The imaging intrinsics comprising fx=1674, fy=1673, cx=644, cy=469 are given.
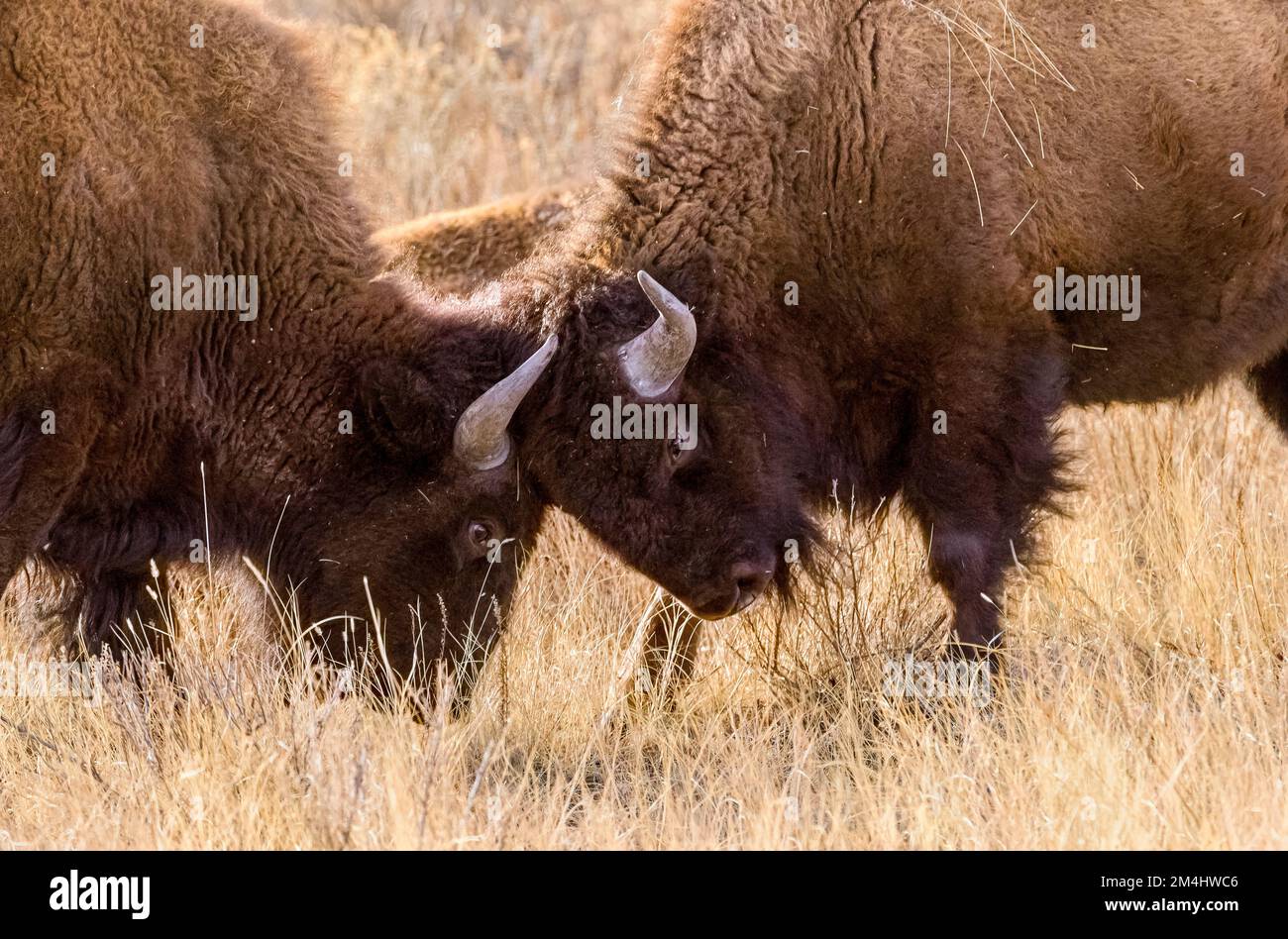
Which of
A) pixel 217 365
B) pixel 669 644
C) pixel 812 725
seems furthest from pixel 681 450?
pixel 217 365

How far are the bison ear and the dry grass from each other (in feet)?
2.54

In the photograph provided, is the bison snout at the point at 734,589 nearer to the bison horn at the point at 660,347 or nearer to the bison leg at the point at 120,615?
the bison horn at the point at 660,347

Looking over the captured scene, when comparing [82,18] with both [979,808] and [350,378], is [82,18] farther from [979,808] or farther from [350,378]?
[979,808]

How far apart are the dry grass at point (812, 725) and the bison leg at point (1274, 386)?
31 centimetres

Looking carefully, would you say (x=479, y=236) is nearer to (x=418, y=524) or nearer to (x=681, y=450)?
(x=418, y=524)

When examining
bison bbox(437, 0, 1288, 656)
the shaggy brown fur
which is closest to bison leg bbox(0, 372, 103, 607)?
bison bbox(437, 0, 1288, 656)

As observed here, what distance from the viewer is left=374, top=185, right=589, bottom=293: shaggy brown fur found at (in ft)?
24.2

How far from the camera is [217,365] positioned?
5.50m

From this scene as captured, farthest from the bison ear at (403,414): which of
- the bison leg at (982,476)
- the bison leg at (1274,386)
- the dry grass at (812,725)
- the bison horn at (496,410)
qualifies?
the bison leg at (1274,386)

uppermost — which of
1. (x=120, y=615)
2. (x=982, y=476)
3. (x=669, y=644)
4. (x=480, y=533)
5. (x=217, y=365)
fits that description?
(x=217, y=365)

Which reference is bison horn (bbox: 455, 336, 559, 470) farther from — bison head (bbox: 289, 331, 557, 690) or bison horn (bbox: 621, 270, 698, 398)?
bison horn (bbox: 621, 270, 698, 398)

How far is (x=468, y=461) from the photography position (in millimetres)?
5223

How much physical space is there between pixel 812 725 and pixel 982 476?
990mm
